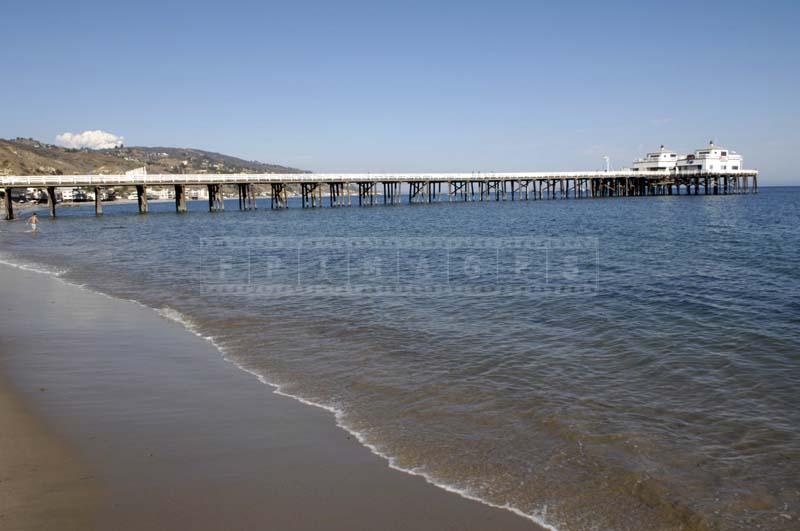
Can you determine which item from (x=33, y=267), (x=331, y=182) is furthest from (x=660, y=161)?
(x=33, y=267)

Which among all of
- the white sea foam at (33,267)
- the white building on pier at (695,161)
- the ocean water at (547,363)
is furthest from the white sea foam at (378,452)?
the white building on pier at (695,161)

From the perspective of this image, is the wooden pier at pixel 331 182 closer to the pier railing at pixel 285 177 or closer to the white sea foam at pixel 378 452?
the pier railing at pixel 285 177

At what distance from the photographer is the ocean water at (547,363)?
4.96 m

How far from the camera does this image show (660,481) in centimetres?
500

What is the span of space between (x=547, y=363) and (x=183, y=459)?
16.9 ft

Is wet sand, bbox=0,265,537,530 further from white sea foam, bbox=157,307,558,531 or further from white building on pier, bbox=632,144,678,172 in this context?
white building on pier, bbox=632,144,678,172

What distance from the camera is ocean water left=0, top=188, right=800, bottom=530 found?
496cm

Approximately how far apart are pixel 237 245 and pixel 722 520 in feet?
84.1

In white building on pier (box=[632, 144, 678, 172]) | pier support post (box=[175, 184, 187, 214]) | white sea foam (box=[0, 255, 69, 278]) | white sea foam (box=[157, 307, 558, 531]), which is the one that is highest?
white building on pier (box=[632, 144, 678, 172])

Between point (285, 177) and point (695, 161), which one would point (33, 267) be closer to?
point (285, 177)

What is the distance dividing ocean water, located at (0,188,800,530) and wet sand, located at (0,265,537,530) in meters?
0.38

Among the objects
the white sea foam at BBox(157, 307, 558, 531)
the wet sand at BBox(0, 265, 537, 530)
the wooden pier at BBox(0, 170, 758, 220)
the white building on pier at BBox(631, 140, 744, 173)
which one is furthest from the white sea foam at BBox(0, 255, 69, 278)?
the white building on pier at BBox(631, 140, 744, 173)

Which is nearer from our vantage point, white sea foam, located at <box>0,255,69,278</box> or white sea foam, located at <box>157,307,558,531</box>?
white sea foam, located at <box>157,307,558,531</box>

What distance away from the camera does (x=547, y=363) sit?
849cm
